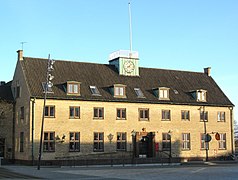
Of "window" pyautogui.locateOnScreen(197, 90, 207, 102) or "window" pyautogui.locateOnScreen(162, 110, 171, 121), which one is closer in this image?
"window" pyautogui.locateOnScreen(162, 110, 171, 121)

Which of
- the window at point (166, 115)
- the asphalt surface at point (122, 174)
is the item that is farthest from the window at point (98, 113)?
the asphalt surface at point (122, 174)

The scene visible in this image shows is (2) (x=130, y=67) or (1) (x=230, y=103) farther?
(1) (x=230, y=103)

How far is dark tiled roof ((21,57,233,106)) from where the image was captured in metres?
49.8

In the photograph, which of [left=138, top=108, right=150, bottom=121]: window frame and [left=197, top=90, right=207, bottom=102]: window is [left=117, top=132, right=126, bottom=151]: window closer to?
[left=138, top=108, right=150, bottom=121]: window frame

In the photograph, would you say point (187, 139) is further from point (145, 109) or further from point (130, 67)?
point (130, 67)

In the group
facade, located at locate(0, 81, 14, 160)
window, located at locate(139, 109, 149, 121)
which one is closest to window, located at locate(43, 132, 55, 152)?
facade, located at locate(0, 81, 14, 160)

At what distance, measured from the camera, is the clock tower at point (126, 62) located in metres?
56.2

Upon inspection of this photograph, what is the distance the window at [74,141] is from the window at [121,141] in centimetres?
515

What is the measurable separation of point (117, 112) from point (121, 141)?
3490 millimetres

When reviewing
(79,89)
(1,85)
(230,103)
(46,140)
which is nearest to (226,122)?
(230,103)

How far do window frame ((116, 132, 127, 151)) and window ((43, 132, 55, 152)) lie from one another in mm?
8127

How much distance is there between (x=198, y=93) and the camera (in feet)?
189

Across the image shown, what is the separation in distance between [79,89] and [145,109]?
8.98 m

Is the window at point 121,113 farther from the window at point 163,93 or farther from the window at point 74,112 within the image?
the window at point 163,93
